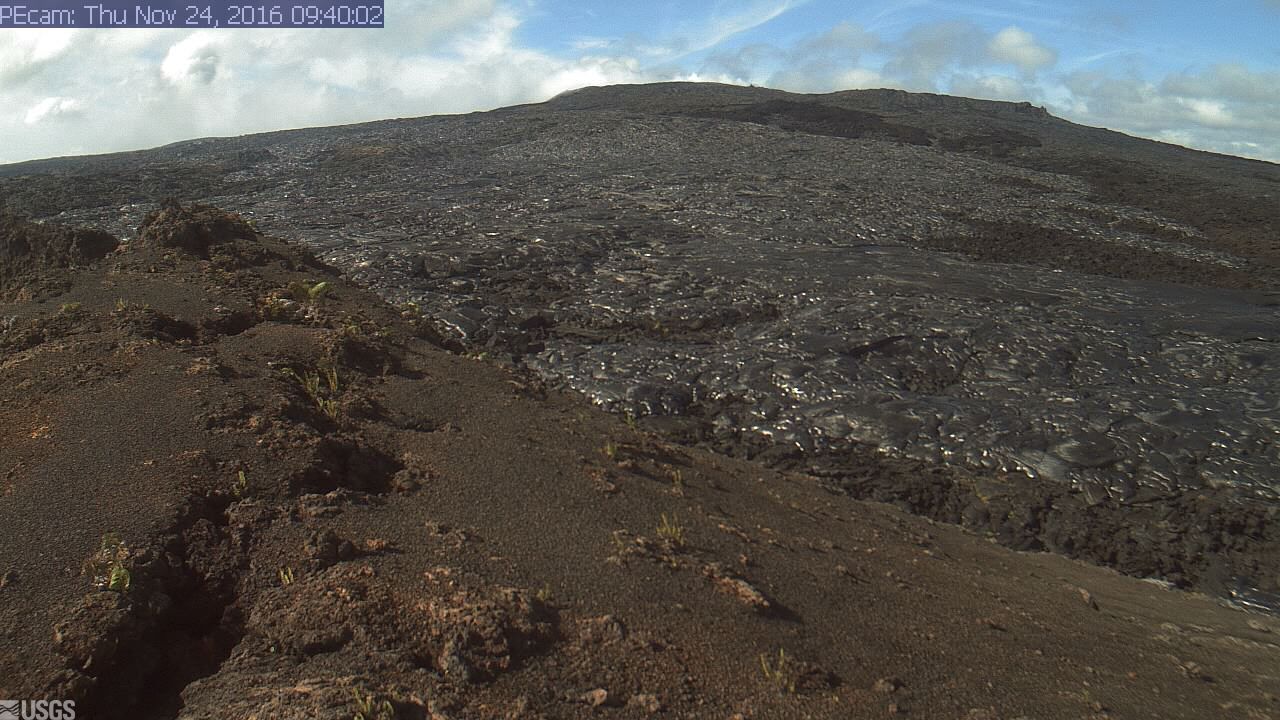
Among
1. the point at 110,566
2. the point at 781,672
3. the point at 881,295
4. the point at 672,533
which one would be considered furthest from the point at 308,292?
the point at 781,672

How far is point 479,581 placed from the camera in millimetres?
4391

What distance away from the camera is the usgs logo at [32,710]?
3.54 metres

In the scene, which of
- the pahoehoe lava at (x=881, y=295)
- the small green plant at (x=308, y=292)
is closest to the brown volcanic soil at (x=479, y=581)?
the pahoehoe lava at (x=881, y=295)

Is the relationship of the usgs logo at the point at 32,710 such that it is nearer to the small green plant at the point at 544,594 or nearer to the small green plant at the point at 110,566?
the small green plant at the point at 110,566

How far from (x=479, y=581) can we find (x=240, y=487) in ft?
5.92

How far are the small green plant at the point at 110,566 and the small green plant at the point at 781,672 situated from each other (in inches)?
123

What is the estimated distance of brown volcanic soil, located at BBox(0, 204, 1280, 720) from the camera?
3.81 m

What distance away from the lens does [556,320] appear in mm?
11219

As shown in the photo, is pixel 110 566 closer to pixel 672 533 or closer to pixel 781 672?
pixel 672 533

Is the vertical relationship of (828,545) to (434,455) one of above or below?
below

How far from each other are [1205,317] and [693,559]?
974 centimetres

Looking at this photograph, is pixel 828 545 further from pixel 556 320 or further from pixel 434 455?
pixel 556 320

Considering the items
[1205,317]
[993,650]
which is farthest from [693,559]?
[1205,317]

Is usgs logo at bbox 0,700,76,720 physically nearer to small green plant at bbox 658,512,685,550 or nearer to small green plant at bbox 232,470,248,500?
small green plant at bbox 232,470,248,500
